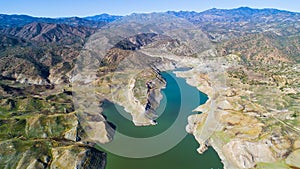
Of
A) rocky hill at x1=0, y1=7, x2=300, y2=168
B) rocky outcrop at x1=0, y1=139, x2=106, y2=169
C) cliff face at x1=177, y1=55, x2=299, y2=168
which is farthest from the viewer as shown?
cliff face at x1=177, y1=55, x2=299, y2=168

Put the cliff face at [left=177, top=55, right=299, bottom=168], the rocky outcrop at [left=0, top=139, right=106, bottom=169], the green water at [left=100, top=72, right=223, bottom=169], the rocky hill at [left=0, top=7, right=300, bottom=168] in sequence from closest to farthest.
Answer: the rocky outcrop at [left=0, top=139, right=106, bottom=169]
the rocky hill at [left=0, top=7, right=300, bottom=168]
the cliff face at [left=177, top=55, right=299, bottom=168]
the green water at [left=100, top=72, right=223, bottom=169]

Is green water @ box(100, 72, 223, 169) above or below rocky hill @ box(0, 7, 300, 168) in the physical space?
below

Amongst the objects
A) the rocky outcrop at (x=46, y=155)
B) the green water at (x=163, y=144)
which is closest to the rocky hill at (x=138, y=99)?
the rocky outcrop at (x=46, y=155)

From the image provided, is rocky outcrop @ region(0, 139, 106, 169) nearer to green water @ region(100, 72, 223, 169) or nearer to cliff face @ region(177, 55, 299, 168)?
green water @ region(100, 72, 223, 169)

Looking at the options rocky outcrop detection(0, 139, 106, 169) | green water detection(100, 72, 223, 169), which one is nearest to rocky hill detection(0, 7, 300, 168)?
rocky outcrop detection(0, 139, 106, 169)

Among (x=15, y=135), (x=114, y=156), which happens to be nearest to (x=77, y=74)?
(x=15, y=135)

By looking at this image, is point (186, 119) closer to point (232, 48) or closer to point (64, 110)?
point (64, 110)

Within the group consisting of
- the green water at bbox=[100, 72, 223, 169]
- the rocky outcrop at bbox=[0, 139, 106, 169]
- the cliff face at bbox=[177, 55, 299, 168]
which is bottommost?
the green water at bbox=[100, 72, 223, 169]

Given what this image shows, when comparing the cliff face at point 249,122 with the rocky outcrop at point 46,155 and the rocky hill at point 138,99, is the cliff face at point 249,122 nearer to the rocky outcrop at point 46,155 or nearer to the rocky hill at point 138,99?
the rocky hill at point 138,99
